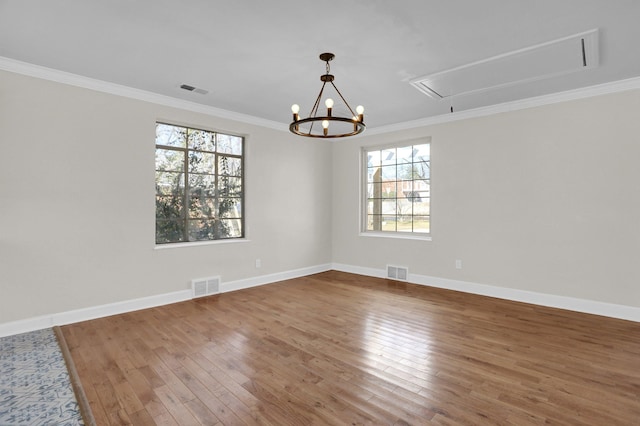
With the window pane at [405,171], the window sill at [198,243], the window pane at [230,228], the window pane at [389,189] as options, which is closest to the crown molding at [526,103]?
the window pane at [405,171]

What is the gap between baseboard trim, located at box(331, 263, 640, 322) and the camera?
381 cm

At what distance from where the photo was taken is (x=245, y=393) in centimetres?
226

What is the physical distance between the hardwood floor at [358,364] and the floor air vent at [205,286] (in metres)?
0.38

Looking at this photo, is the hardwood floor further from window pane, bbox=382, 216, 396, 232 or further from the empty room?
window pane, bbox=382, 216, 396, 232

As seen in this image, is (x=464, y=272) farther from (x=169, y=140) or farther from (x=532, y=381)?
(x=169, y=140)

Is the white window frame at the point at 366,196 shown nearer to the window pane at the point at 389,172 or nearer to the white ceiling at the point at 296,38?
the window pane at the point at 389,172

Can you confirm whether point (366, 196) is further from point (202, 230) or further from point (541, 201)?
point (202, 230)

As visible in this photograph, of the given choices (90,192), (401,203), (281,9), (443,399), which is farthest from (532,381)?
(90,192)

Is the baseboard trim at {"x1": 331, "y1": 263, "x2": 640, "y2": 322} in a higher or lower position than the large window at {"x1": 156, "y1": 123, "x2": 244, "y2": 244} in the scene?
lower

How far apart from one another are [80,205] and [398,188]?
4688 mm

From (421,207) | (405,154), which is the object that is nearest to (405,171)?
(405,154)

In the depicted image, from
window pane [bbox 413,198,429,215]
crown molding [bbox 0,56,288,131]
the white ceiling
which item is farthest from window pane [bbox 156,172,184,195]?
window pane [bbox 413,198,429,215]

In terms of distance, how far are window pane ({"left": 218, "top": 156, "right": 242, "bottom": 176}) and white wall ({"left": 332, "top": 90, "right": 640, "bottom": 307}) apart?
9.13 feet

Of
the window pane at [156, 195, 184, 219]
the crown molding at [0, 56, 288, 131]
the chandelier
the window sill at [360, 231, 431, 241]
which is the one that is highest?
the crown molding at [0, 56, 288, 131]
